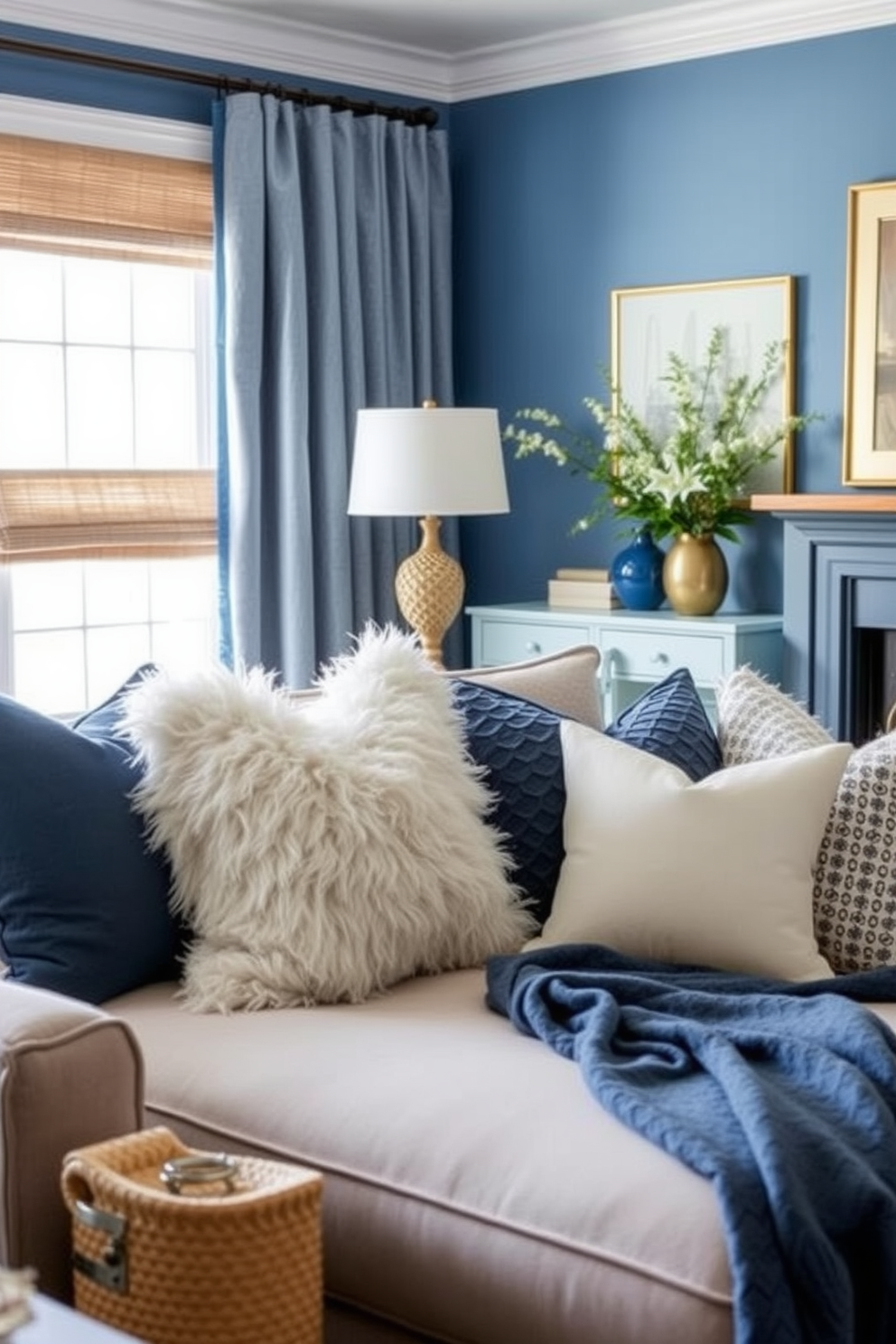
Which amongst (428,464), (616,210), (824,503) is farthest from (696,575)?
(616,210)

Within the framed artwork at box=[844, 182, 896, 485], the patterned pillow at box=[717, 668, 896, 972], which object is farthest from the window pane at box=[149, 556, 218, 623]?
the patterned pillow at box=[717, 668, 896, 972]

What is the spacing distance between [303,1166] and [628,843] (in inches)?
29.3

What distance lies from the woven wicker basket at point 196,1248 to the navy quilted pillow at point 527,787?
921 mm

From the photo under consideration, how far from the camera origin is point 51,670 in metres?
5.15

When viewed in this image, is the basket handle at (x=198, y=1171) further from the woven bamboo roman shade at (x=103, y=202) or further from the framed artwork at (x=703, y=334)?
the framed artwork at (x=703, y=334)

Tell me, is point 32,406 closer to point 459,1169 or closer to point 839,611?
point 839,611

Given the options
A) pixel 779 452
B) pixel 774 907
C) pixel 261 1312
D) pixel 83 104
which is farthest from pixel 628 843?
pixel 83 104

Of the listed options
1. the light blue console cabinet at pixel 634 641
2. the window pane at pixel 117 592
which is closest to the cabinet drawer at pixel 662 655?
the light blue console cabinet at pixel 634 641

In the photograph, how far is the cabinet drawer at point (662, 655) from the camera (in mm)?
4984

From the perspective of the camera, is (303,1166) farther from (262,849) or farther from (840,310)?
(840,310)

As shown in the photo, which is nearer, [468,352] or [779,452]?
[779,452]

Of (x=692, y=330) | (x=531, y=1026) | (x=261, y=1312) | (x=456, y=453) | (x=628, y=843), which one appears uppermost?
(x=692, y=330)

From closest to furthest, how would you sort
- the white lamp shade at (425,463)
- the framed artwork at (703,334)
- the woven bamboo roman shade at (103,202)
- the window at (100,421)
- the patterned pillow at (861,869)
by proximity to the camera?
the patterned pillow at (861,869) → the white lamp shade at (425,463) → the woven bamboo roman shade at (103,202) → the window at (100,421) → the framed artwork at (703,334)

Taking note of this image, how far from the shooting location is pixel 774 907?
9.02 ft
